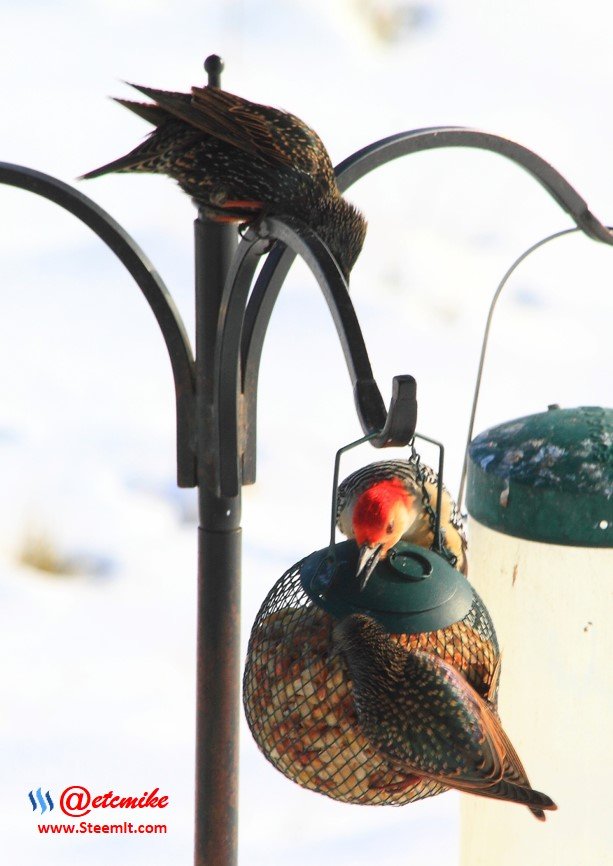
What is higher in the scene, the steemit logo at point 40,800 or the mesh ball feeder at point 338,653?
the mesh ball feeder at point 338,653

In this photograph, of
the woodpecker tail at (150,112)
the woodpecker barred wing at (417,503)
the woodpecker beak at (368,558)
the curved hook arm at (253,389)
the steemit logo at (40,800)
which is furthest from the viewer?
the steemit logo at (40,800)

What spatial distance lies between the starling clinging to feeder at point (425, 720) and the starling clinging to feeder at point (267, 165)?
1.13ft

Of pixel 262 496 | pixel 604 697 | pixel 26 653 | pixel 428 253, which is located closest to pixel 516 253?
pixel 428 253

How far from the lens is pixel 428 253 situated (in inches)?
133

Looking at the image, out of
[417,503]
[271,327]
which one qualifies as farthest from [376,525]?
[271,327]

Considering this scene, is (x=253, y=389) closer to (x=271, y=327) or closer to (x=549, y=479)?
(x=549, y=479)

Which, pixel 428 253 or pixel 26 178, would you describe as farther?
pixel 428 253

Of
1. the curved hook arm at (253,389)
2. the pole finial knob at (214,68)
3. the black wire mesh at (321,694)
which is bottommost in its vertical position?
the black wire mesh at (321,694)

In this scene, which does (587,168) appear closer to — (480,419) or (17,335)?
(480,419)

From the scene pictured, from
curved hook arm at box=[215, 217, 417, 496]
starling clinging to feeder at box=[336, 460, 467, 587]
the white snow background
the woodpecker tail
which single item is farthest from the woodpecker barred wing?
the white snow background

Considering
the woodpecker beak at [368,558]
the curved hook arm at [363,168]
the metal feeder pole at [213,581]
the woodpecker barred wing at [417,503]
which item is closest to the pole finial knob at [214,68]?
the metal feeder pole at [213,581]

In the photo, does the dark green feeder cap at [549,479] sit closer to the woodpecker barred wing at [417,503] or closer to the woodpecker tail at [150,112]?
the woodpecker barred wing at [417,503]

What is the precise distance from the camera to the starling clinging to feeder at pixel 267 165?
1.06 metres

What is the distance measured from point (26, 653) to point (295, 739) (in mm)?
1683
